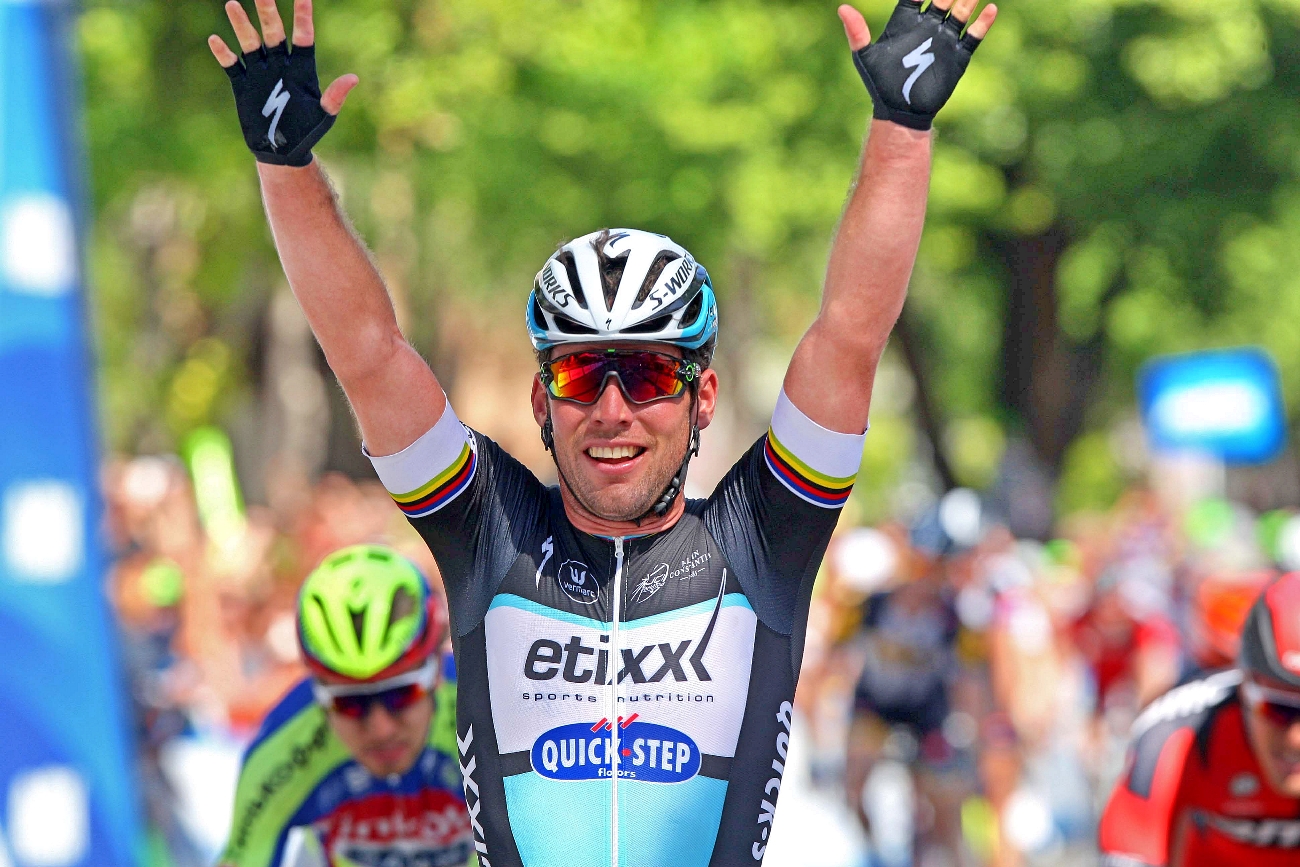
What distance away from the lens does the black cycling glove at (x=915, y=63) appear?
325cm

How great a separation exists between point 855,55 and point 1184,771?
253 centimetres

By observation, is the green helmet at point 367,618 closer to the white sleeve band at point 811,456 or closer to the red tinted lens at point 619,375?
the red tinted lens at point 619,375

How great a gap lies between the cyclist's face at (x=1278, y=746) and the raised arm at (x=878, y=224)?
197cm

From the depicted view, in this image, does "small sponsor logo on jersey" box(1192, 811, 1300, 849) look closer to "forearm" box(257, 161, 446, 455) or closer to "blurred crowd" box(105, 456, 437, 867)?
"forearm" box(257, 161, 446, 455)

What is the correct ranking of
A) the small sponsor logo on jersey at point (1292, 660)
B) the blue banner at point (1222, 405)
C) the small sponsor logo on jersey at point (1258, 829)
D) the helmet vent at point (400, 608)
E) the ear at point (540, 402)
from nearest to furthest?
the ear at point (540, 402)
the small sponsor logo on jersey at point (1292, 660)
the helmet vent at point (400, 608)
the small sponsor logo on jersey at point (1258, 829)
the blue banner at point (1222, 405)

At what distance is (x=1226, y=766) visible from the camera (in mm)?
5082

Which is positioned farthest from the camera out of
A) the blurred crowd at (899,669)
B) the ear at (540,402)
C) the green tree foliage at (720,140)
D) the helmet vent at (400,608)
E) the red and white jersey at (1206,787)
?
the green tree foliage at (720,140)

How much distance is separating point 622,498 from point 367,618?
5.90 feet

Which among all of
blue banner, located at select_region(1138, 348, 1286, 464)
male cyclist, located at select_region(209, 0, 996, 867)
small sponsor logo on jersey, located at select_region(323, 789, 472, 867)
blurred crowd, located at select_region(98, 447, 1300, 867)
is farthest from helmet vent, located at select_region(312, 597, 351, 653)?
blue banner, located at select_region(1138, 348, 1286, 464)

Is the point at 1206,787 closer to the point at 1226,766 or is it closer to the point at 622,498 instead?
the point at 1226,766

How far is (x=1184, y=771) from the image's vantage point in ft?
16.3

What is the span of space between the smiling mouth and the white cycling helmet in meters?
0.20

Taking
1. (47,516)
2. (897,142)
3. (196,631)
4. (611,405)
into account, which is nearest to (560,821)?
(611,405)

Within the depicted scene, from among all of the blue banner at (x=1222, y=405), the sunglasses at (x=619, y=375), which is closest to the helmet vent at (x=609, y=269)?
the sunglasses at (x=619, y=375)
